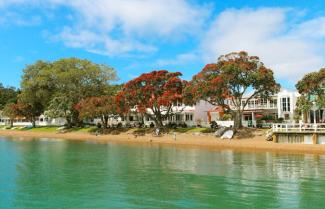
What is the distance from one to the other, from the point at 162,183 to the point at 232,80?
30925 millimetres

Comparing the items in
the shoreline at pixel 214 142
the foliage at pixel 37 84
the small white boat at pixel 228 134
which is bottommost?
the shoreline at pixel 214 142

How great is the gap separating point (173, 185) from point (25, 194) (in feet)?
24.6

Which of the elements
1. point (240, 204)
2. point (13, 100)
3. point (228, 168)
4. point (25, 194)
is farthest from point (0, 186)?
point (13, 100)

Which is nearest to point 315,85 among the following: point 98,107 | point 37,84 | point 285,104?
point 285,104

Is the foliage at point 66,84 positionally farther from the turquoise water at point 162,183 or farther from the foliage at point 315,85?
the turquoise water at point 162,183

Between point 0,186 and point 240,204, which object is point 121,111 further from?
point 240,204

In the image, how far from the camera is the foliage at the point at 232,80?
50.7 metres

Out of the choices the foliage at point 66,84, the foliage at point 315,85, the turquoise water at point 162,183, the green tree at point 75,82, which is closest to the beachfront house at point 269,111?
the foliage at point 315,85

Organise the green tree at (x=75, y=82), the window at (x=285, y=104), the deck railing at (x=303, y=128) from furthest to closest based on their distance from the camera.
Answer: the green tree at (x=75, y=82) → the window at (x=285, y=104) → the deck railing at (x=303, y=128)

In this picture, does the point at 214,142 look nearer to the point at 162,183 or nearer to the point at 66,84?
the point at 162,183

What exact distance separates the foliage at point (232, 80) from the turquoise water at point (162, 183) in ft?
59.8

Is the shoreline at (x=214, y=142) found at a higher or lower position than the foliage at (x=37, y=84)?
lower

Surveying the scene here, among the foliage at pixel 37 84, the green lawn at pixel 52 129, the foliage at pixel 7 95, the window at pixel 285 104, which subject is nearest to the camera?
the window at pixel 285 104

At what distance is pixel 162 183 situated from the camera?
22.3 metres
